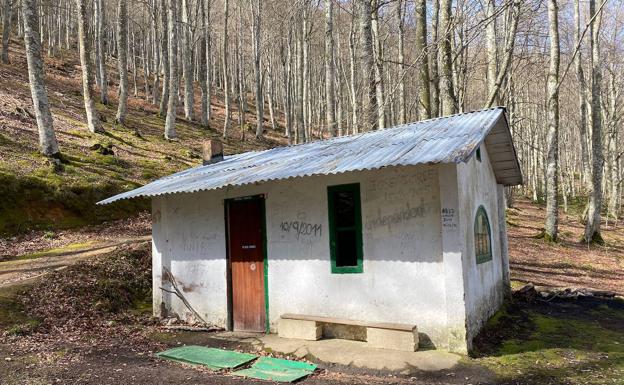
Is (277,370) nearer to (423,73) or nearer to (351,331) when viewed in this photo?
(351,331)

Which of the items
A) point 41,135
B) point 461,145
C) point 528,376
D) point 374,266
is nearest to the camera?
point 528,376

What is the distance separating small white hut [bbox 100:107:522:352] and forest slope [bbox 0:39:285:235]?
609 centimetres

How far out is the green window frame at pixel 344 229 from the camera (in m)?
7.27

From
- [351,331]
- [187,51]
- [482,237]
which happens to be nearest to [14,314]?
[351,331]

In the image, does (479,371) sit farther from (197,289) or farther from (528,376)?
(197,289)

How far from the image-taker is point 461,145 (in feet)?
20.4

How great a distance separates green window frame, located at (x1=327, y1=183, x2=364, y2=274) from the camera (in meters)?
7.27

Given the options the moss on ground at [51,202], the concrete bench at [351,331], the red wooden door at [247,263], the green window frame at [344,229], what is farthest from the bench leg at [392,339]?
the moss on ground at [51,202]

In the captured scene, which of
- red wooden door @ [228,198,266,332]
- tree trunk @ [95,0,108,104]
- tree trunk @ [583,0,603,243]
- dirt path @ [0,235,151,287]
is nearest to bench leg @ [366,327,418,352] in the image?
red wooden door @ [228,198,266,332]

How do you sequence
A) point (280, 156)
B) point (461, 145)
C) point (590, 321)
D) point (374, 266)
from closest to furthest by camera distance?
point (461, 145)
point (374, 266)
point (590, 321)
point (280, 156)

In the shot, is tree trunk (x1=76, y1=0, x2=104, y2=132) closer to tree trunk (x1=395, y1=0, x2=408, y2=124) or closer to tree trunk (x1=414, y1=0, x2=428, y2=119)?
tree trunk (x1=395, y1=0, x2=408, y2=124)

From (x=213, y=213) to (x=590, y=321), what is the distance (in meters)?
7.49

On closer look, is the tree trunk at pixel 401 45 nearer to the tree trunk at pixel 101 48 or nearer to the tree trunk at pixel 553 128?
the tree trunk at pixel 553 128

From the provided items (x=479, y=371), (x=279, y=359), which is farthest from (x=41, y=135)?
(x=479, y=371)
